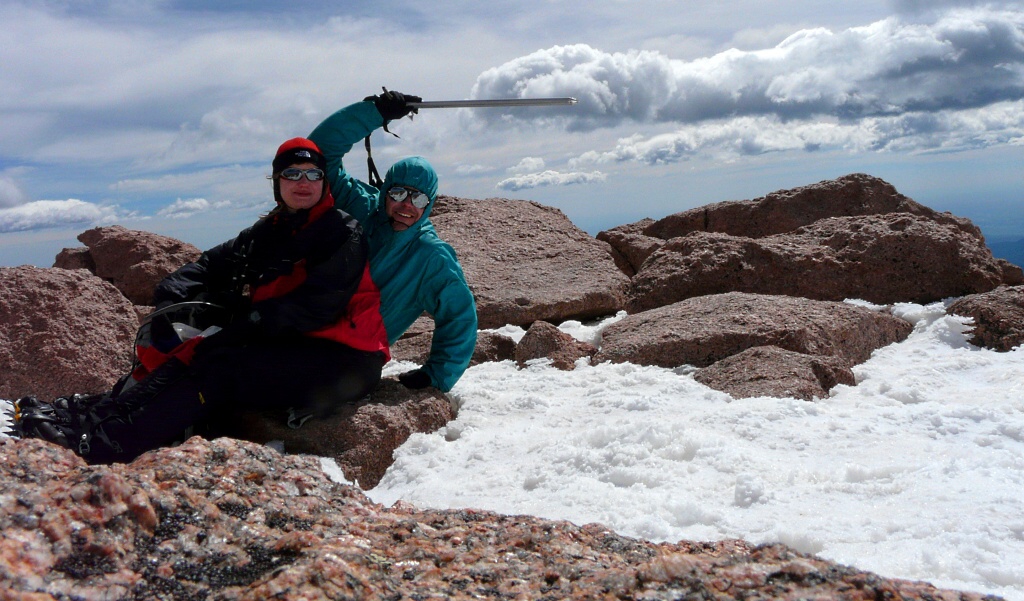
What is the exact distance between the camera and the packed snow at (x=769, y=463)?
115 inches

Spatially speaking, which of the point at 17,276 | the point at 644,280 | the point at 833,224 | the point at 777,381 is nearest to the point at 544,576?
the point at 777,381

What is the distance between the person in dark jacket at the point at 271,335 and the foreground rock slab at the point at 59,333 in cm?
166

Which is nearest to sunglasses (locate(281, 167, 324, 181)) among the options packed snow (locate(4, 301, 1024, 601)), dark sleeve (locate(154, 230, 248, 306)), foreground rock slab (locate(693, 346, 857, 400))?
dark sleeve (locate(154, 230, 248, 306))

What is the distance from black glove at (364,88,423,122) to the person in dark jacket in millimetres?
809

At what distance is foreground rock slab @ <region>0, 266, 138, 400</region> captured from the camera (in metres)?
5.84

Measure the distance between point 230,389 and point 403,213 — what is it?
1.62 m

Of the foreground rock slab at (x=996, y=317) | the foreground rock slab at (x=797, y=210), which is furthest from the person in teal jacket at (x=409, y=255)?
the foreground rock slab at (x=797, y=210)

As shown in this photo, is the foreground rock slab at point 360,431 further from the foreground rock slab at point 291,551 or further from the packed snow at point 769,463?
the foreground rock slab at point 291,551

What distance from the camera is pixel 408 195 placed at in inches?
199

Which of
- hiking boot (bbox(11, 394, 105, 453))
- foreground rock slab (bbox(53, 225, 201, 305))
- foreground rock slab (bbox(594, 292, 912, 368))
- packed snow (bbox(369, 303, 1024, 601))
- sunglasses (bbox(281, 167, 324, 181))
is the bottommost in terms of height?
packed snow (bbox(369, 303, 1024, 601))

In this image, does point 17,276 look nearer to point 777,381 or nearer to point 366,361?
point 366,361

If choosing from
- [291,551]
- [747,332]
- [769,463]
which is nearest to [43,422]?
[291,551]

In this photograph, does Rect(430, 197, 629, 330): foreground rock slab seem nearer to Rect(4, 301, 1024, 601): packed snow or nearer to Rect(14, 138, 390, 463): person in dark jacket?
Rect(4, 301, 1024, 601): packed snow

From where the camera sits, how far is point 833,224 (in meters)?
8.80
